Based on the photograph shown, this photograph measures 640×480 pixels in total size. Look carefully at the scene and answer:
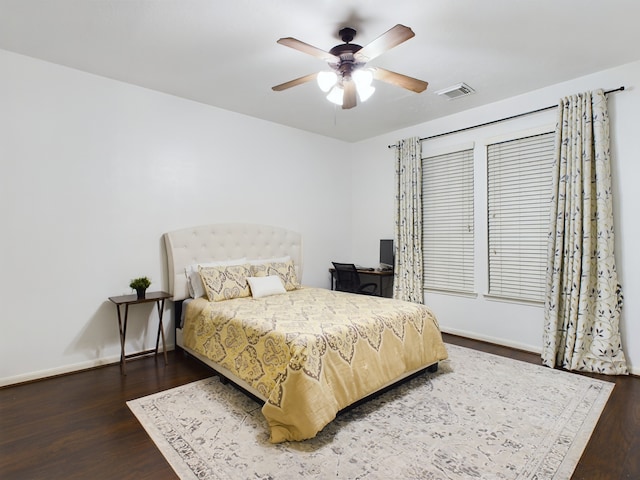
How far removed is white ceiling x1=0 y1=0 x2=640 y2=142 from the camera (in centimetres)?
236

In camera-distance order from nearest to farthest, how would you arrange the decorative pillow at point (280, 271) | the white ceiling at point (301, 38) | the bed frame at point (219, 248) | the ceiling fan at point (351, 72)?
1. the white ceiling at point (301, 38)
2. the ceiling fan at point (351, 72)
3. the bed frame at point (219, 248)
4. the decorative pillow at point (280, 271)

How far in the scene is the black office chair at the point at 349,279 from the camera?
15.5 feet

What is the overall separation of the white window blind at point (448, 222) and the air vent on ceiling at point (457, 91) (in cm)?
82

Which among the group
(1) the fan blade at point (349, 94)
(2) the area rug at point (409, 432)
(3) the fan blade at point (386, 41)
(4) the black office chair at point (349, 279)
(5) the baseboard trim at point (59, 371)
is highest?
(3) the fan blade at point (386, 41)

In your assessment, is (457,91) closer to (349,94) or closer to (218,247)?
(349,94)

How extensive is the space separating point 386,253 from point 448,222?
1.00 meters

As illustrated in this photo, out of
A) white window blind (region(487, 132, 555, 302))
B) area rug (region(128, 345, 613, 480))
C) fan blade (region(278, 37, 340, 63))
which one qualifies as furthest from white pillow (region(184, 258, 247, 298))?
white window blind (region(487, 132, 555, 302))

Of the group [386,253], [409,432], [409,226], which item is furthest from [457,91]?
[409,432]

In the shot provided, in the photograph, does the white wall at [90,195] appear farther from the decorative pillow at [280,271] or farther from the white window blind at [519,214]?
the white window blind at [519,214]

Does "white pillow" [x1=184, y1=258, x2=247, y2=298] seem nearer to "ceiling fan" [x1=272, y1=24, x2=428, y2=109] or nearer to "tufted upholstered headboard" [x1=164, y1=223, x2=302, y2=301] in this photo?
"tufted upholstered headboard" [x1=164, y1=223, x2=302, y2=301]

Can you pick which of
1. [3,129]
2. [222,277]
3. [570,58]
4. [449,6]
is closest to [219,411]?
[222,277]

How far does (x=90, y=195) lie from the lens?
11.0ft

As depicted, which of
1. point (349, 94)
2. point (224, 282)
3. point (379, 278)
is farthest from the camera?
point (379, 278)

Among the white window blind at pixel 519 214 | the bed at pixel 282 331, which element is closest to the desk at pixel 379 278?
the bed at pixel 282 331
